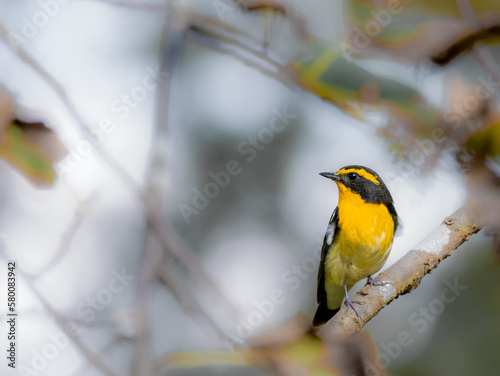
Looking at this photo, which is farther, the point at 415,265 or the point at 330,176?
the point at 330,176

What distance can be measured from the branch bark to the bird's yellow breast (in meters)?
1.16

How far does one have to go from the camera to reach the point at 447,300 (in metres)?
7.05

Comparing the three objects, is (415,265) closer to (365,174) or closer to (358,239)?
(358,239)

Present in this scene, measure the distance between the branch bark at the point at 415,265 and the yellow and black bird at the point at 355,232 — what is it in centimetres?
118

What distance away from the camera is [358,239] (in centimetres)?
385

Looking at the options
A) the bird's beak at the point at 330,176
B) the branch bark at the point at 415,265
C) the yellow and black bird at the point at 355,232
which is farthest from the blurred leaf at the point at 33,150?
the bird's beak at the point at 330,176

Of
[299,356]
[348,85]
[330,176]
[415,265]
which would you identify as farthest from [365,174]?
[299,356]

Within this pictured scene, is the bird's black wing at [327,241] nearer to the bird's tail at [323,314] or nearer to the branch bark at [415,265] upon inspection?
the bird's tail at [323,314]

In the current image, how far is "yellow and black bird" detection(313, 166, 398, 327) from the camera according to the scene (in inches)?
152

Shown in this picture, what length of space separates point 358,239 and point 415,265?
128cm

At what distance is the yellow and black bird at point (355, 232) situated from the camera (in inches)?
152

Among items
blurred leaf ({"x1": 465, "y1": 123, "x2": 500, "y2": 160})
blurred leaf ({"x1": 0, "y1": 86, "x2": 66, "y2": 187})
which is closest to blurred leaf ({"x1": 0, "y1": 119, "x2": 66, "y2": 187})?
blurred leaf ({"x1": 0, "y1": 86, "x2": 66, "y2": 187})

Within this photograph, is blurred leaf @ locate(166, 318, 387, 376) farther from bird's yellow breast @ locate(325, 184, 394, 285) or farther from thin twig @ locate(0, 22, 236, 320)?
bird's yellow breast @ locate(325, 184, 394, 285)

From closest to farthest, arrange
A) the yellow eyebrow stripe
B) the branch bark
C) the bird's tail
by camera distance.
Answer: the branch bark → the yellow eyebrow stripe → the bird's tail
